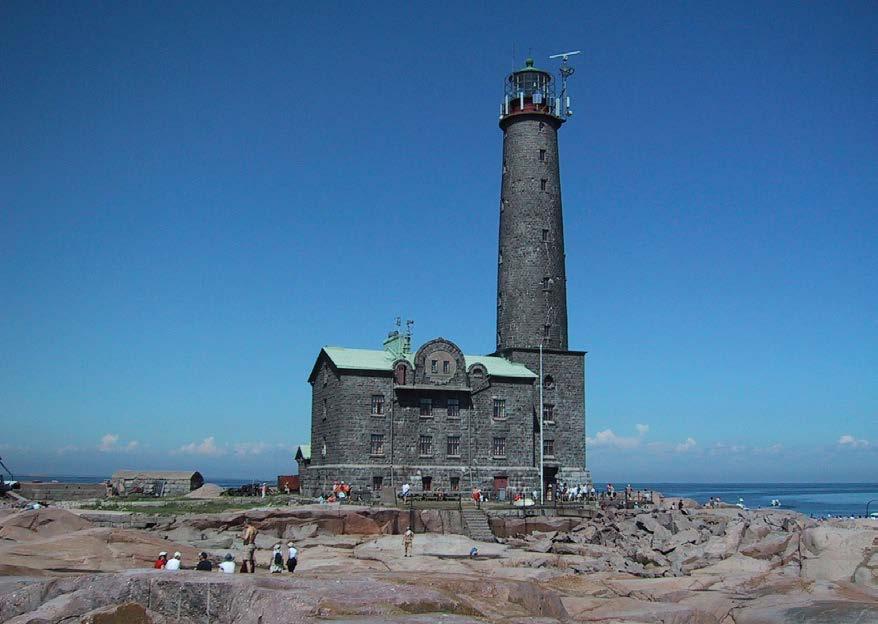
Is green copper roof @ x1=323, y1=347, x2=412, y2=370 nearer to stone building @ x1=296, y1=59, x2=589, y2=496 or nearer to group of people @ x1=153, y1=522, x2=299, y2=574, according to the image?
stone building @ x1=296, y1=59, x2=589, y2=496

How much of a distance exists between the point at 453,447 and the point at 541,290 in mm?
11275

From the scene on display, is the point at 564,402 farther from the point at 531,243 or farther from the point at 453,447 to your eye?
the point at 531,243

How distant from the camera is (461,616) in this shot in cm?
1833

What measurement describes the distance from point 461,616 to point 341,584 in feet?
9.61

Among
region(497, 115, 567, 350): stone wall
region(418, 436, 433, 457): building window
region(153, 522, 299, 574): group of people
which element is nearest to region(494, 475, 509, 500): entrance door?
region(418, 436, 433, 457): building window

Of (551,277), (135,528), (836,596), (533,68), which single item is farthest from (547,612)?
(533,68)

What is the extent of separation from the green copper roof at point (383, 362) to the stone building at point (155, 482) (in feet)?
42.4

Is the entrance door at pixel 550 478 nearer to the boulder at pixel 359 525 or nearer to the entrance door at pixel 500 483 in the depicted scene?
the entrance door at pixel 500 483

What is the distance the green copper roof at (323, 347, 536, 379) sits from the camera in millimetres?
53500

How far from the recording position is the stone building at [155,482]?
5700cm

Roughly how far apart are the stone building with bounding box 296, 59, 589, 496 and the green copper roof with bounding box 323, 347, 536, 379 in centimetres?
10

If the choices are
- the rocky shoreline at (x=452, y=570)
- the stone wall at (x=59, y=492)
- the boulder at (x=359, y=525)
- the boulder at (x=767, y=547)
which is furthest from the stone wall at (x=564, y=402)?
the stone wall at (x=59, y=492)

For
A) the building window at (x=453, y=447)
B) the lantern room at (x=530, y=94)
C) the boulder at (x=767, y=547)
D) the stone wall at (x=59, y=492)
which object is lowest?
the boulder at (x=767, y=547)

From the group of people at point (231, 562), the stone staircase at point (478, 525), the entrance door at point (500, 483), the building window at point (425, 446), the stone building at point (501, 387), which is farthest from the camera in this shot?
the entrance door at point (500, 483)
